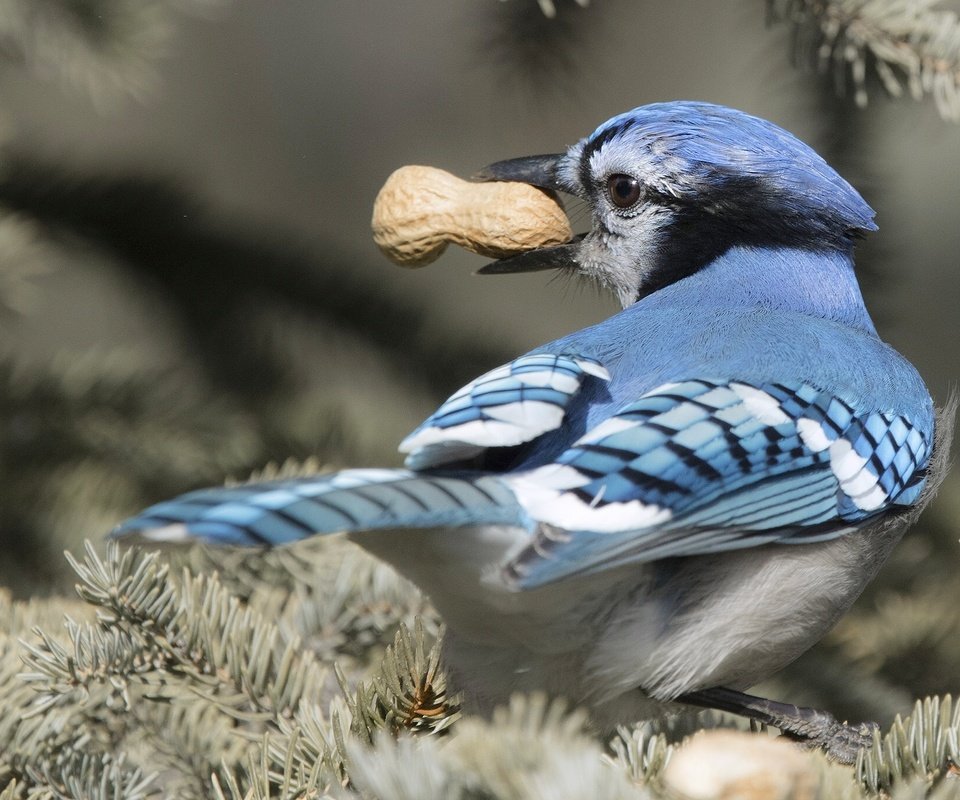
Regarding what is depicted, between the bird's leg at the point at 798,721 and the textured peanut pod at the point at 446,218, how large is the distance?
54 cm

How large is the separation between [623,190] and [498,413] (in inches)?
21.2

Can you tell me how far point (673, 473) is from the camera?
89 centimetres

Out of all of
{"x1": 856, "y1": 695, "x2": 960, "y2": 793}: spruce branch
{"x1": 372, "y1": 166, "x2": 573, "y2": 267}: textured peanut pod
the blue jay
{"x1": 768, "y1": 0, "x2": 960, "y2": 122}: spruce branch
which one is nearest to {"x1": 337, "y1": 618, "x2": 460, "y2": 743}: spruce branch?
the blue jay

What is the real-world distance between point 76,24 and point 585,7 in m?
0.68

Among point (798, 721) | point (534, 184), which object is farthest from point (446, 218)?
point (798, 721)

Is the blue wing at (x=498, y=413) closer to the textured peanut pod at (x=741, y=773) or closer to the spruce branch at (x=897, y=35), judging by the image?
the textured peanut pod at (x=741, y=773)

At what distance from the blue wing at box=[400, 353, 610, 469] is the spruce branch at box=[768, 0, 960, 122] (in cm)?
57

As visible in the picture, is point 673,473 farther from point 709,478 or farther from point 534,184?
point 534,184

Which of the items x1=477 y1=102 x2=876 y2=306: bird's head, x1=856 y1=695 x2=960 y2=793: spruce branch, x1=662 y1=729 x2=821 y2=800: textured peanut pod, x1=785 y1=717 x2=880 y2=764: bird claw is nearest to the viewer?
x1=662 y1=729 x2=821 y2=800: textured peanut pod

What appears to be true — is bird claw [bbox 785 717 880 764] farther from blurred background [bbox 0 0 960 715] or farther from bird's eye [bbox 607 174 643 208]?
bird's eye [bbox 607 174 643 208]

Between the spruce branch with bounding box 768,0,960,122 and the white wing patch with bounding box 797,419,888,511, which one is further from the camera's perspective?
the spruce branch with bounding box 768,0,960,122

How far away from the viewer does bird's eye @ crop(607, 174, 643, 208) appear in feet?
4.40

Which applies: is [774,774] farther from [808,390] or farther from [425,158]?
[425,158]

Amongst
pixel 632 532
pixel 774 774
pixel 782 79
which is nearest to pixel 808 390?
pixel 632 532
